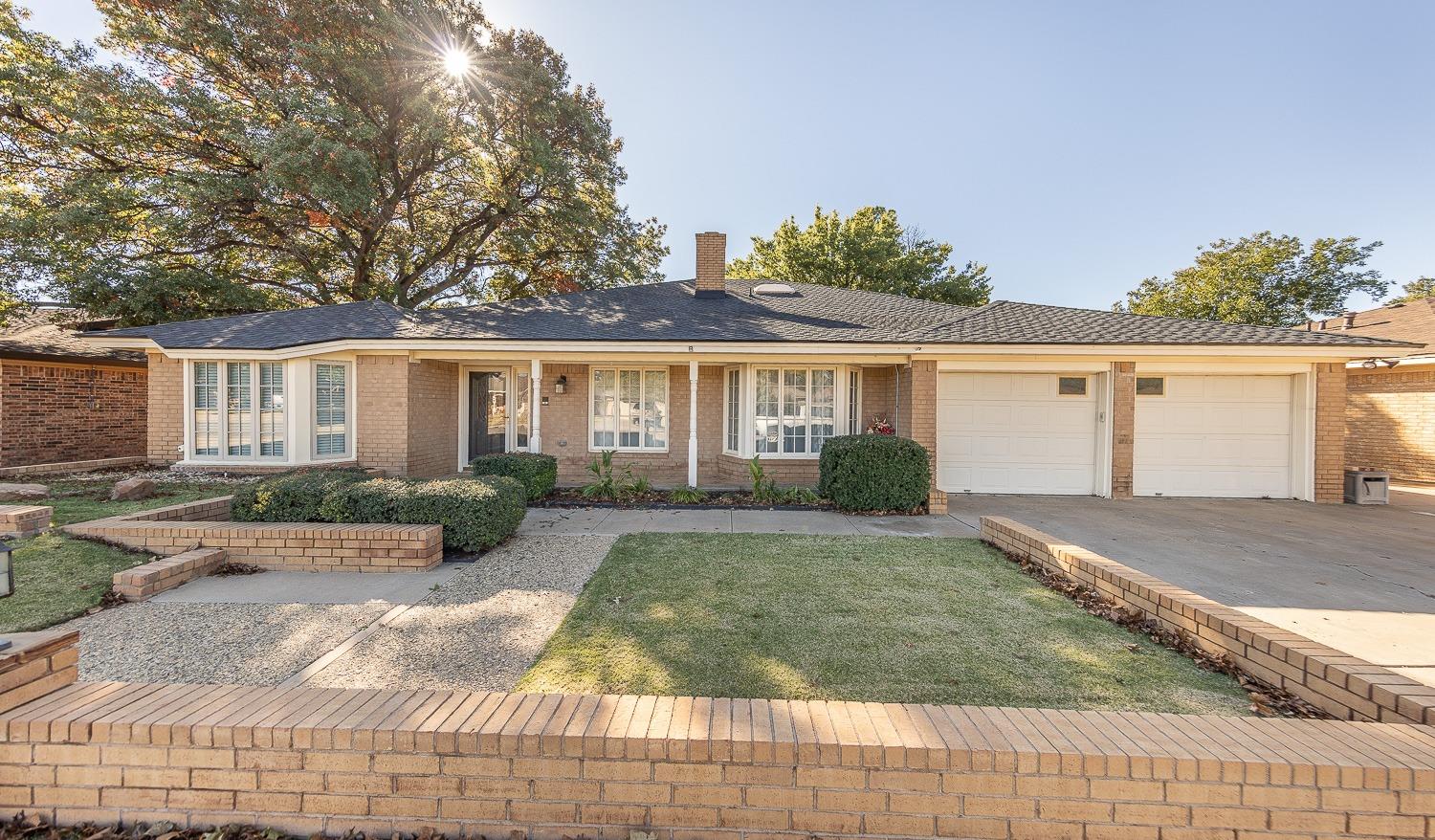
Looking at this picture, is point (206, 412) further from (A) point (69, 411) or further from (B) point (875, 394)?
(B) point (875, 394)

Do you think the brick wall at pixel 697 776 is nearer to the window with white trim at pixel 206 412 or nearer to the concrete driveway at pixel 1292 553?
the concrete driveway at pixel 1292 553

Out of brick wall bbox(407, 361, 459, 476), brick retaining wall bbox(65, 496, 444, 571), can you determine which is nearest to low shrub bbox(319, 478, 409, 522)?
brick retaining wall bbox(65, 496, 444, 571)

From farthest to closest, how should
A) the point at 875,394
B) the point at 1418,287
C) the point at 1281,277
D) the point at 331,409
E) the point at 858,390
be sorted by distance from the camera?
1. the point at 1418,287
2. the point at 1281,277
3. the point at 875,394
4. the point at 858,390
5. the point at 331,409

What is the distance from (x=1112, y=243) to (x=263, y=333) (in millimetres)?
25075

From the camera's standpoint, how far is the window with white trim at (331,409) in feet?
31.3

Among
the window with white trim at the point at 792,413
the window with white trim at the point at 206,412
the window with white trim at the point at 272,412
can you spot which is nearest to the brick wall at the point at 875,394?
the window with white trim at the point at 792,413

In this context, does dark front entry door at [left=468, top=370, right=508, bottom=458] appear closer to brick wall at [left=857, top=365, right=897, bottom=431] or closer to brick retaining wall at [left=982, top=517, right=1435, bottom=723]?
brick wall at [left=857, top=365, right=897, bottom=431]

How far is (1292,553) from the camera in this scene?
228 inches

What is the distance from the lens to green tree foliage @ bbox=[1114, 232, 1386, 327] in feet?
68.0

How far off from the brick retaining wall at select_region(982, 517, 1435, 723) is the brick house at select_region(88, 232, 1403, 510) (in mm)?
4687

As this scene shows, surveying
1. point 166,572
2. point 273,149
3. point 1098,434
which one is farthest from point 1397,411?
point 273,149

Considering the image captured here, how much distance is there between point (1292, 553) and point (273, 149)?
19.7 m

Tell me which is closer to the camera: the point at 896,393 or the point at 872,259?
the point at 896,393

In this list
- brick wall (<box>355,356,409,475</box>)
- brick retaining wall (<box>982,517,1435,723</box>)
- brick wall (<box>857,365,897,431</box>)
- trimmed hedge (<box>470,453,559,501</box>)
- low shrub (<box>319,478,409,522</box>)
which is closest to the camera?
brick retaining wall (<box>982,517,1435,723</box>)
